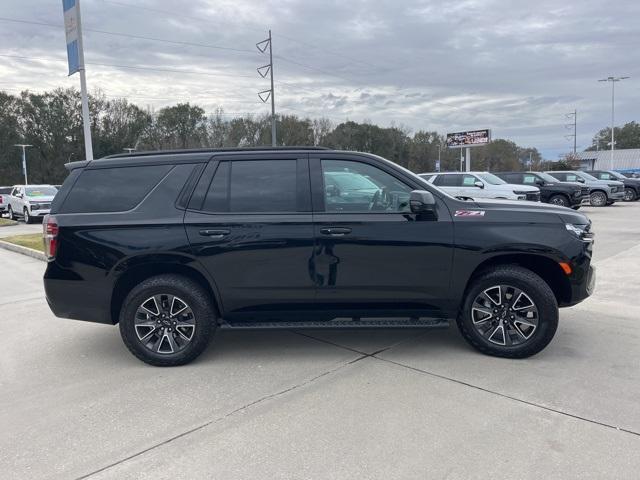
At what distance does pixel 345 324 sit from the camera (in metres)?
4.44

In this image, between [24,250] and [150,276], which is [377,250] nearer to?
[150,276]

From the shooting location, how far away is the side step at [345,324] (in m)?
4.39

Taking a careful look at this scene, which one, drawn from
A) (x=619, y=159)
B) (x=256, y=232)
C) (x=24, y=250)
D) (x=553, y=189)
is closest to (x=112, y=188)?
(x=256, y=232)

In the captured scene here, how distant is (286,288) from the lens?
4.38 meters

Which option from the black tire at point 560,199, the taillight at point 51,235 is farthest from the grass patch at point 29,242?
the black tire at point 560,199

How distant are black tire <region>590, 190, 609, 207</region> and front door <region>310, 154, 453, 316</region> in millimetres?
23355

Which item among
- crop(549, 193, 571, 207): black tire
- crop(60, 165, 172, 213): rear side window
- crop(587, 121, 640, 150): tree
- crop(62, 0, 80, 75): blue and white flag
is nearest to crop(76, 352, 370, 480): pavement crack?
crop(60, 165, 172, 213): rear side window

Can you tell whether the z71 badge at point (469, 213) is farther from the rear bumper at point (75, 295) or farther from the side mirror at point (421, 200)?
the rear bumper at point (75, 295)

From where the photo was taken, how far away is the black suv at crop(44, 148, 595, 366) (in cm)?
433

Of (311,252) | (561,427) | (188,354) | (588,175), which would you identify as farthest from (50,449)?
(588,175)

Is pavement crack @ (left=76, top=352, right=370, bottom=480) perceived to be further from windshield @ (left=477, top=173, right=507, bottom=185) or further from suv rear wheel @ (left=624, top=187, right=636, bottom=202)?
suv rear wheel @ (left=624, top=187, right=636, bottom=202)

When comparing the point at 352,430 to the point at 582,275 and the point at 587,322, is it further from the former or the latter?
the point at 587,322

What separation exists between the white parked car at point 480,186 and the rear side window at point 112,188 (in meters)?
13.9

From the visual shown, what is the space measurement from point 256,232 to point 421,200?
1438 mm
